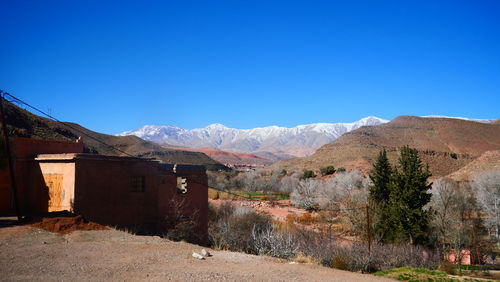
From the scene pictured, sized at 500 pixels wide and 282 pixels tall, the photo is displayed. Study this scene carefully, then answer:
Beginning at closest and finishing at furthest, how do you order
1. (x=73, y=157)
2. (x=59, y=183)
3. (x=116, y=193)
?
(x=73, y=157)
(x=59, y=183)
(x=116, y=193)

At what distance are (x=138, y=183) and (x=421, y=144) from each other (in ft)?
229

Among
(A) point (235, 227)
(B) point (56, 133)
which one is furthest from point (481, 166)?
(B) point (56, 133)

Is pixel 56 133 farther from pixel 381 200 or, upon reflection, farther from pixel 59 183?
pixel 381 200

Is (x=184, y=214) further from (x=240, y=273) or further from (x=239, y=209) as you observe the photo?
(x=240, y=273)

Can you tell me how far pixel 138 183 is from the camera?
19062 millimetres

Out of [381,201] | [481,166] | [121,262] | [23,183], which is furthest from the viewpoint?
[481,166]

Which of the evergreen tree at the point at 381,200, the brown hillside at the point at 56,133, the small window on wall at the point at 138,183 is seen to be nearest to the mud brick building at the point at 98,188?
the small window on wall at the point at 138,183

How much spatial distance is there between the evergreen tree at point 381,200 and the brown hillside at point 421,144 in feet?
100

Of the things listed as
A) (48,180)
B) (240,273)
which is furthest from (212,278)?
(48,180)

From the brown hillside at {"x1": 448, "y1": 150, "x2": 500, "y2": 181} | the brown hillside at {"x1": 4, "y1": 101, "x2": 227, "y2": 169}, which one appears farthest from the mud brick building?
the brown hillside at {"x1": 448, "y1": 150, "x2": 500, "y2": 181}

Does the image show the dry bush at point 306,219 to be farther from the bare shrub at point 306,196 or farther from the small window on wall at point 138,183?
the small window on wall at point 138,183

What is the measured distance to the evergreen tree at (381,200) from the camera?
25344mm

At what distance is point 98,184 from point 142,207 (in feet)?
9.24

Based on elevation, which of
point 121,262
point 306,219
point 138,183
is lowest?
point 306,219
